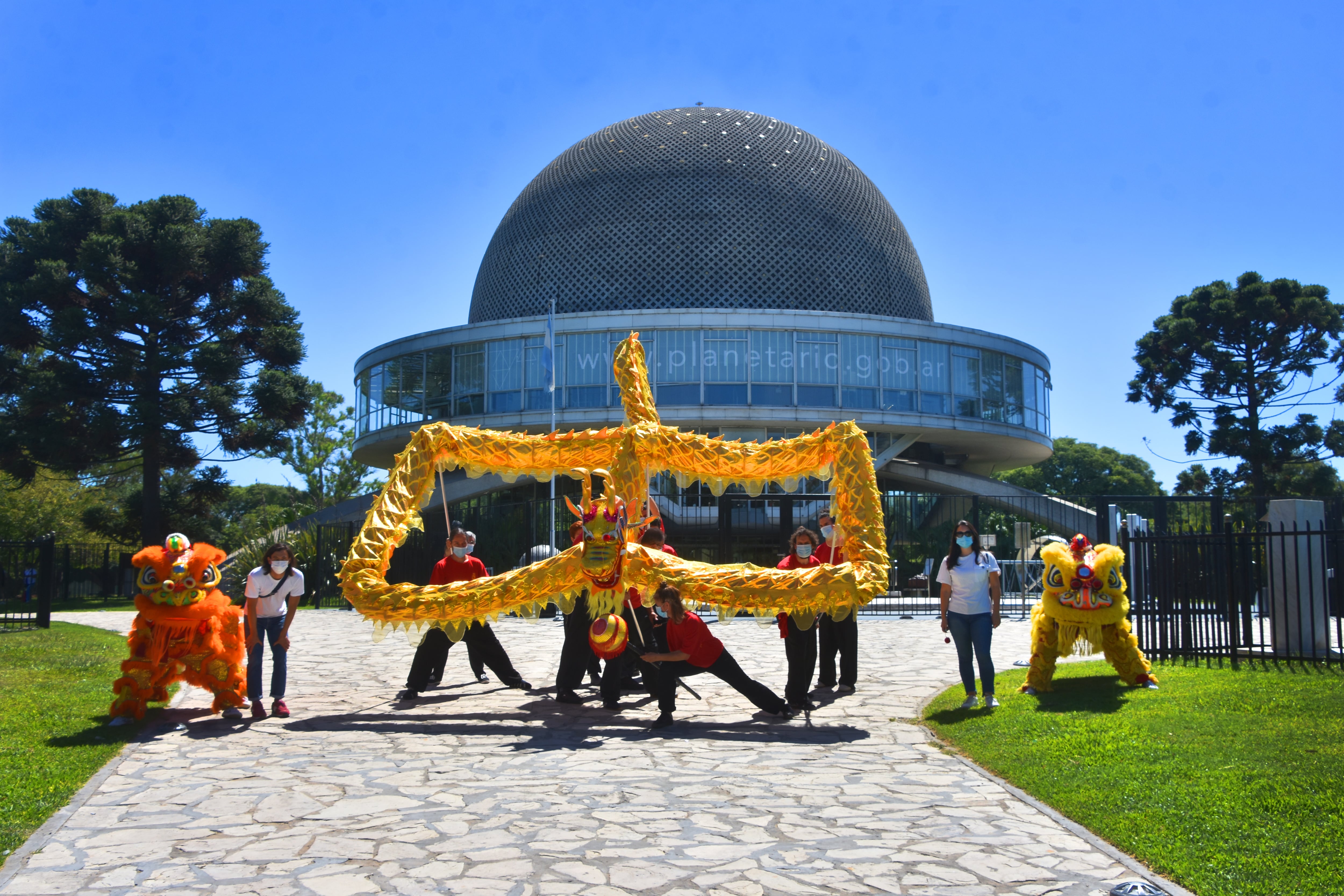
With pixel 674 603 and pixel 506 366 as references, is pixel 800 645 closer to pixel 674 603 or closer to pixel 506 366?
pixel 674 603

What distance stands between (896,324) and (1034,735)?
24584mm

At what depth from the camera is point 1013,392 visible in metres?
32.8

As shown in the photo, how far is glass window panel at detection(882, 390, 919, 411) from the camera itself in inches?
1181

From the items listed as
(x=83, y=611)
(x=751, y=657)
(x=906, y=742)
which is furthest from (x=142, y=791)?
(x=83, y=611)

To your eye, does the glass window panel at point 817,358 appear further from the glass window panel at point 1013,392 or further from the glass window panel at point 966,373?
the glass window panel at point 1013,392

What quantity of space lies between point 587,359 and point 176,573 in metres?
22.6

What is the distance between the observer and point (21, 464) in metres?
26.2

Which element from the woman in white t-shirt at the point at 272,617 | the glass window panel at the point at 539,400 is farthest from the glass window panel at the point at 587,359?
the woman in white t-shirt at the point at 272,617

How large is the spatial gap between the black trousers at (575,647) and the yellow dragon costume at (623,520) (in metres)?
0.31

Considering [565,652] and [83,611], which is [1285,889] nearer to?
[565,652]

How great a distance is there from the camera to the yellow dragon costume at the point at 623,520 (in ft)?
24.6

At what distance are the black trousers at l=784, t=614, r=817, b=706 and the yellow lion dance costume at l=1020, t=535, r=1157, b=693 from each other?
1.68m

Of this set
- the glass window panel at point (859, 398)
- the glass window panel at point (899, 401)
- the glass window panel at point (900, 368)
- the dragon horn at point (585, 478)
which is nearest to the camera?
the dragon horn at point (585, 478)

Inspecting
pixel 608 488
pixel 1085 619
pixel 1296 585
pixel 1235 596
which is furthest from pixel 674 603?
pixel 1296 585
